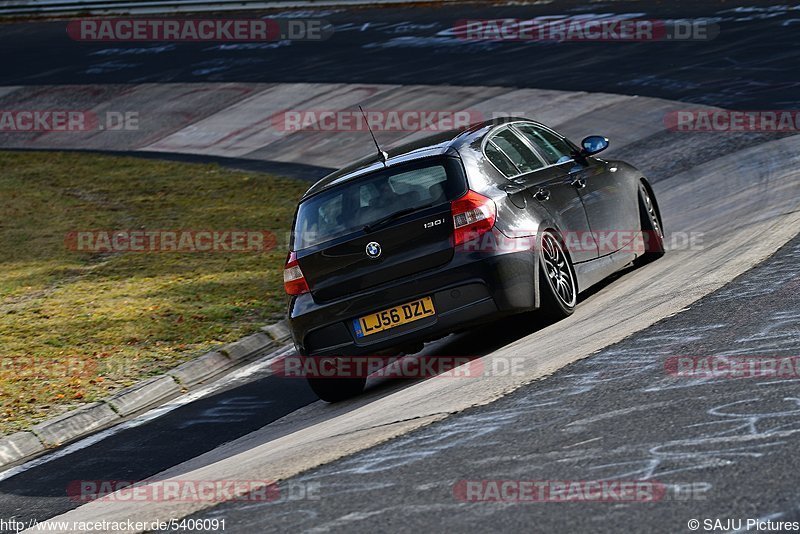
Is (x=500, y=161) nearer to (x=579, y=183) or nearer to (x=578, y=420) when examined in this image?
(x=579, y=183)

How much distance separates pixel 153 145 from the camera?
22.9 m

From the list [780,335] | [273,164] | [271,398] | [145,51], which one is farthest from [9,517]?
[145,51]

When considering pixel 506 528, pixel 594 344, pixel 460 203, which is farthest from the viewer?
pixel 460 203

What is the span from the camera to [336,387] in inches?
344

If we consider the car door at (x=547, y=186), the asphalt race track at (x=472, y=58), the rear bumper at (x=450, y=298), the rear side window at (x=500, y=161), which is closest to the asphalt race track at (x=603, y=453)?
the rear bumper at (x=450, y=298)

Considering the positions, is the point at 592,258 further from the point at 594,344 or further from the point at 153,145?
the point at 153,145

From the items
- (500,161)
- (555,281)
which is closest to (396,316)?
(555,281)

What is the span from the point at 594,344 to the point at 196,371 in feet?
13.6

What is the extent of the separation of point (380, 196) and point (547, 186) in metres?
1.41

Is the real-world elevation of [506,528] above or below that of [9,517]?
above

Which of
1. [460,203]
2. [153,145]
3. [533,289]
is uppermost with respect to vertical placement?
[460,203]

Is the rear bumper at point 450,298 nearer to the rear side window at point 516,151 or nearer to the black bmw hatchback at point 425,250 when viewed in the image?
the black bmw hatchback at point 425,250

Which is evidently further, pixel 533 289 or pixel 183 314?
pixel 183 314

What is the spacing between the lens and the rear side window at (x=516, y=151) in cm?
917
